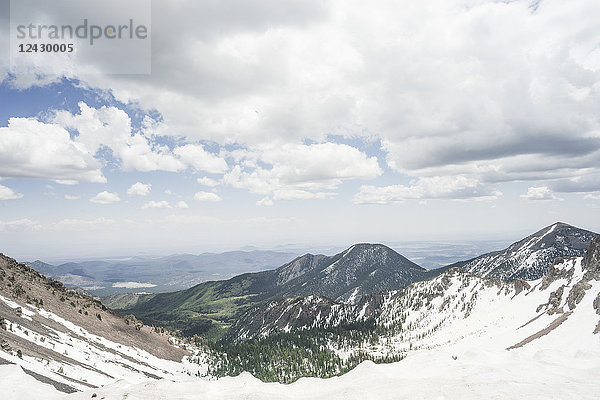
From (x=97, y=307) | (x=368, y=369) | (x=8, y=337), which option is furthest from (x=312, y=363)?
(x=368, y=369)

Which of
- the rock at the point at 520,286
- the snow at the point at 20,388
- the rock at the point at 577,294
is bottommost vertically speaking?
the rock at the point at 520,286

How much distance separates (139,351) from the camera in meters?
64.2

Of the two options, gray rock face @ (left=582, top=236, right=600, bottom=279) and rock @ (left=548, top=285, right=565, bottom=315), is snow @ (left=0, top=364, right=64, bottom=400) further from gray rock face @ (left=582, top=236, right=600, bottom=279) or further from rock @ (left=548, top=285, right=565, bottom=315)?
gray rock face @ (left=582, top=236, right=600, bottom=279)

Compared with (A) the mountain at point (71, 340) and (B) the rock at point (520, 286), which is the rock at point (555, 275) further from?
(A) the mountain at point (71, 340)

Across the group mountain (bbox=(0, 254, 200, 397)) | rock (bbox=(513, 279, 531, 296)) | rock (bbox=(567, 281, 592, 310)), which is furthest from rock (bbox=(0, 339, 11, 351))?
rock (bbox=(513, 279, 531, 296))

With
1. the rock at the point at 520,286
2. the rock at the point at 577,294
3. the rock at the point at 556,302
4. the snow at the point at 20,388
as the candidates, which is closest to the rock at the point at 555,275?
the rock at the point at 520,286

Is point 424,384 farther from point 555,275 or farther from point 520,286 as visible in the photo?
point 520,286


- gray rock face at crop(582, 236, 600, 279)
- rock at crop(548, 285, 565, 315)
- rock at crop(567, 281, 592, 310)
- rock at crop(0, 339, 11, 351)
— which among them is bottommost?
rock at crop(548, 285, 565, 315)

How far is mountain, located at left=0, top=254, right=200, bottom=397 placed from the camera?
33.2 metres

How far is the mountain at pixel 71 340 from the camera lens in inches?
1308

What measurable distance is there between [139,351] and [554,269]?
186473 millimetres

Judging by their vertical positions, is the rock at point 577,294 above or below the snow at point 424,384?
below

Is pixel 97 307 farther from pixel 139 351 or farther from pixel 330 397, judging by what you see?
pixel 330 397

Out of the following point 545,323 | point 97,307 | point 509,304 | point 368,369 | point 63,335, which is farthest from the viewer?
point 509,304
